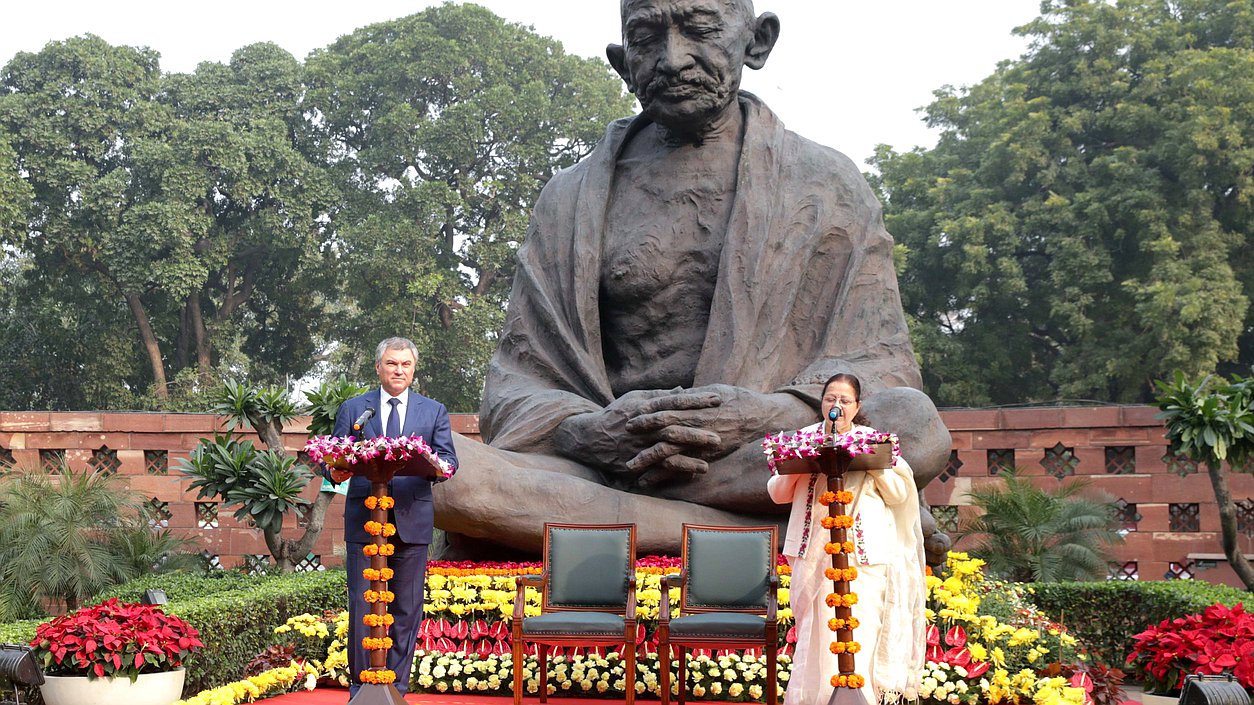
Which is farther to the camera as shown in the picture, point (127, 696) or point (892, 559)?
point (127, 696)

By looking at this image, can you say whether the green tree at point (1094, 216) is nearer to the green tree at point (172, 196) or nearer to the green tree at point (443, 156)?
the green tree at point (443, 156)

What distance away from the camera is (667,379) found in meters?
6.78

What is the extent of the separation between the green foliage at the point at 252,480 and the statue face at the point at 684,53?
18.2 ft

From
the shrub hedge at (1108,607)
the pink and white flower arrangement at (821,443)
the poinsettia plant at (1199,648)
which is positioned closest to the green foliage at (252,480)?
the shrub hedge at (1108,607)

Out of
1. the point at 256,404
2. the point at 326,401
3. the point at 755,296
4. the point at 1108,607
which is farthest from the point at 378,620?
the point at 256,404

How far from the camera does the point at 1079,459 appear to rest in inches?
517

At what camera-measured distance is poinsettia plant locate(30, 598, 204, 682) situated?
5477 millimetres

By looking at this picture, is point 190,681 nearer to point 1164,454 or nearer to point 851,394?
point 851,394

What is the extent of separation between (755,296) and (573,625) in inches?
83.7

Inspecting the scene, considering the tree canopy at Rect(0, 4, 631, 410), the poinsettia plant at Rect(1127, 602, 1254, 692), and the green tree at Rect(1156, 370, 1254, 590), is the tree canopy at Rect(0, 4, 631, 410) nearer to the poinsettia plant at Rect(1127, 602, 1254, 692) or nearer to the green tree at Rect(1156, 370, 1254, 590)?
the green tree at Rect(1156, 370, 1254, 590)

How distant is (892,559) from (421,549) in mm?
1551

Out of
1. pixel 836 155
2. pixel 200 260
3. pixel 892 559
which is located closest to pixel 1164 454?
pixel 836 155

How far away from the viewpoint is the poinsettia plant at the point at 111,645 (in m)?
5.48

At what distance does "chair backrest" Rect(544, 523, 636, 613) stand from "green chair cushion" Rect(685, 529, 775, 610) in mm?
275
